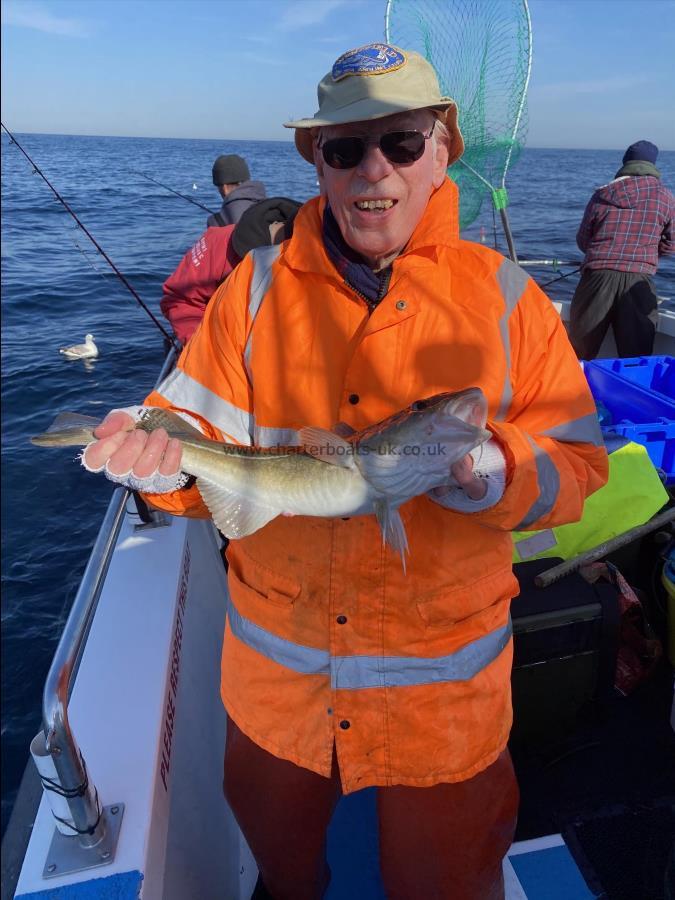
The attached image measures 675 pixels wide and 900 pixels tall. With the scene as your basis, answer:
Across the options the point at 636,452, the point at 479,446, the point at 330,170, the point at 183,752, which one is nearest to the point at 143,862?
the point at 183,752

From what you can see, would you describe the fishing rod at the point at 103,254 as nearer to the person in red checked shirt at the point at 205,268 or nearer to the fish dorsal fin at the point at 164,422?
the person in red checked shirt at the point at 205,268

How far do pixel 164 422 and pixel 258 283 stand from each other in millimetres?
719

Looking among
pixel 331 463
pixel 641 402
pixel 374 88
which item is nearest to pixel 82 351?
pixel 641 402

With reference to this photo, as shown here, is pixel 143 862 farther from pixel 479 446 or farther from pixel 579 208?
pixel 579 208

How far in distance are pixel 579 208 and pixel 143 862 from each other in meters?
37.4

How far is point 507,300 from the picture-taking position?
2.35 m

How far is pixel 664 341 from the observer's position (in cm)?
869

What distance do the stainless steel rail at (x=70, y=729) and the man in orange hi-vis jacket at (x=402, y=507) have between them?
49 centimetres

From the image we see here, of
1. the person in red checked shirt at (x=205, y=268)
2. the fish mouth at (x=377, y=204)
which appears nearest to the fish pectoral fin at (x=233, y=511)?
the fish mouth at (x=377, y=204)

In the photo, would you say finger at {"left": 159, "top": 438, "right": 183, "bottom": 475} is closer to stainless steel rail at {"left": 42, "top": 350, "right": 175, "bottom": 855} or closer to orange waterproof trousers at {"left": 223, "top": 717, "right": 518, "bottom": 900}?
stainless steel rail at {"left": 42, "top": 350, "right": 175, "bottom": 855}

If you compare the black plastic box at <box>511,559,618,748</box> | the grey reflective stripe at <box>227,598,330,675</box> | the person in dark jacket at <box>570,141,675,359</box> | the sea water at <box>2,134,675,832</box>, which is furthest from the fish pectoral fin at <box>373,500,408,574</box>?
the person in dark jacket at <box>570,141,675,359</box>

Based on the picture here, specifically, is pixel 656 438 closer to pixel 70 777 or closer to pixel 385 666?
pixel 385 666

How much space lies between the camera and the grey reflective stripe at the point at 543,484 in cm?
212

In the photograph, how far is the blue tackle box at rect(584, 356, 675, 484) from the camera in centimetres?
500
